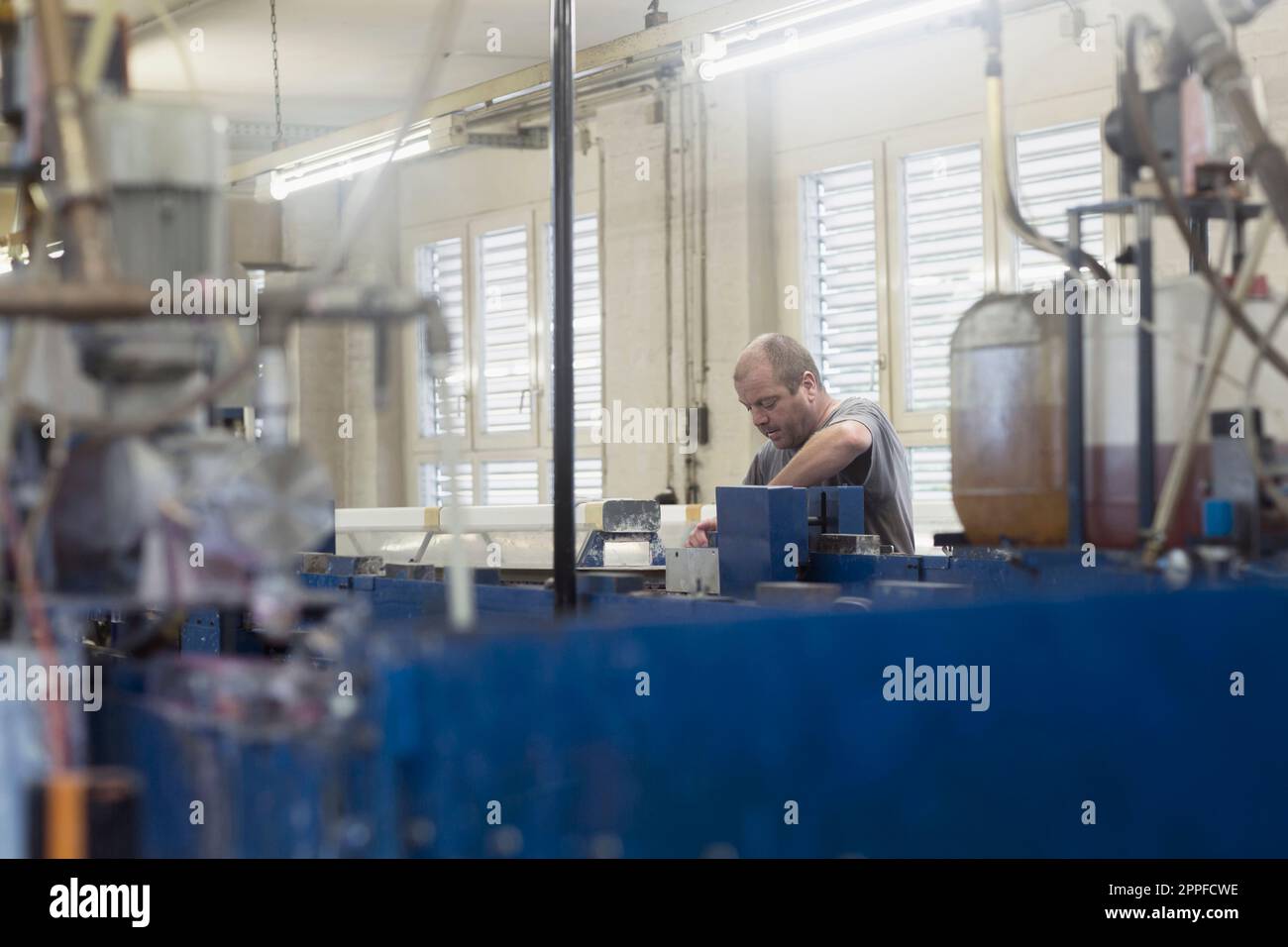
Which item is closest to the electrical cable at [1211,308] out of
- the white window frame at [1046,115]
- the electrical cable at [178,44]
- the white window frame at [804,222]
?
the electrical cable at [178,44]

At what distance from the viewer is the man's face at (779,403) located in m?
3.06

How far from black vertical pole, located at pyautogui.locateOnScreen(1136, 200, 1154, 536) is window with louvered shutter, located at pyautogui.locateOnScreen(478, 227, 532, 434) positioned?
6.12 m

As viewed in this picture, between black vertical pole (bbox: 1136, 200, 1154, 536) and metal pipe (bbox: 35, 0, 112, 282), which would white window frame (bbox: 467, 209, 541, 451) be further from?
metal pipe (bbox: 35, 0, 112, 282)

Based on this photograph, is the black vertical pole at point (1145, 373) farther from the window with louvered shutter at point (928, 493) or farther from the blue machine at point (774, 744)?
the window with louvered shutter at point (928, 493)

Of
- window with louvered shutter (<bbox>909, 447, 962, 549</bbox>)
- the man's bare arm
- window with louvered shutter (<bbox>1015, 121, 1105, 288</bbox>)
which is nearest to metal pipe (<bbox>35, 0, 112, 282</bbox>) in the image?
the man's bare arm

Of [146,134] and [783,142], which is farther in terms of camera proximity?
[783,142]

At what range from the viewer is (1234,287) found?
1085mm

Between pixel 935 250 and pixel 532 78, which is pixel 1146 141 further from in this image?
pixel 532 78

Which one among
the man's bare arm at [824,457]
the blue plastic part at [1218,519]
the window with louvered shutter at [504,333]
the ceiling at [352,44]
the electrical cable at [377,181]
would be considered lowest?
the blue plastic part at [1218,519]

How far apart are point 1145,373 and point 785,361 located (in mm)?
1927

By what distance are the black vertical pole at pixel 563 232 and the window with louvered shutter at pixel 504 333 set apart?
5904 millimetres
